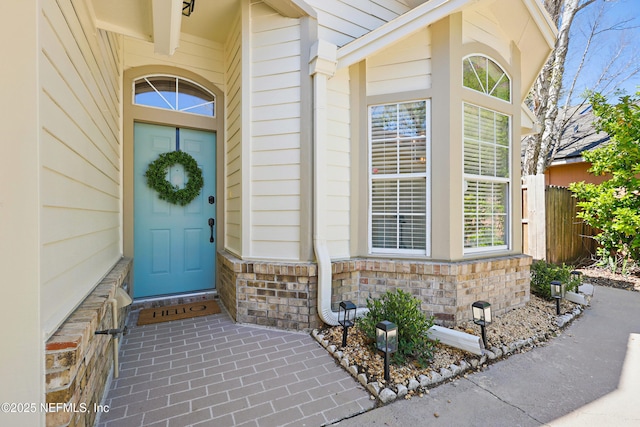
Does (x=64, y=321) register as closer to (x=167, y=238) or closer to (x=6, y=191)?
(x=6, y=191)

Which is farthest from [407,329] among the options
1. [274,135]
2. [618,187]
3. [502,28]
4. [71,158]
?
[618,187]

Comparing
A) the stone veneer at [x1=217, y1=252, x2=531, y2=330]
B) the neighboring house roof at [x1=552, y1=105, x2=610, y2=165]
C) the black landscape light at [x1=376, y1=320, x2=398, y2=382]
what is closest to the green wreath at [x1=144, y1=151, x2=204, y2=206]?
the stone veneer at [x1=217, y1=252, x2=531, y2=330]

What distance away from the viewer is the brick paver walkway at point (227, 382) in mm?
1813

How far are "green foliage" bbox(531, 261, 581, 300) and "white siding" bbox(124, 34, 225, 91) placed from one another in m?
5.23

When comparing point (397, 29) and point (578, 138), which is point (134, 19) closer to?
point (397, 29)

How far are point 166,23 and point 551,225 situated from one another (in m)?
7.00

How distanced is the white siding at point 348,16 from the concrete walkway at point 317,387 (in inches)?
133

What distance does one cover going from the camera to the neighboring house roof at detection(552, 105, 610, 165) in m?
7.88

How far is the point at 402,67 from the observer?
129 inches

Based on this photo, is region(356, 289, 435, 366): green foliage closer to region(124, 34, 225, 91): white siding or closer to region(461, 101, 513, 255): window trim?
region(461, 101, 513, 255): window trim

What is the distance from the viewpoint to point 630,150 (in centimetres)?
468

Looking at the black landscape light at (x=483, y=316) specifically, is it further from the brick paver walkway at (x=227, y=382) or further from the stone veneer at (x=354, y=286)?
the brick paver walkway at (x=227, y=382)

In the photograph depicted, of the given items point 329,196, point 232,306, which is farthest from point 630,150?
point 232,306

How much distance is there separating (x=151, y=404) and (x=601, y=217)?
7.02 meters
